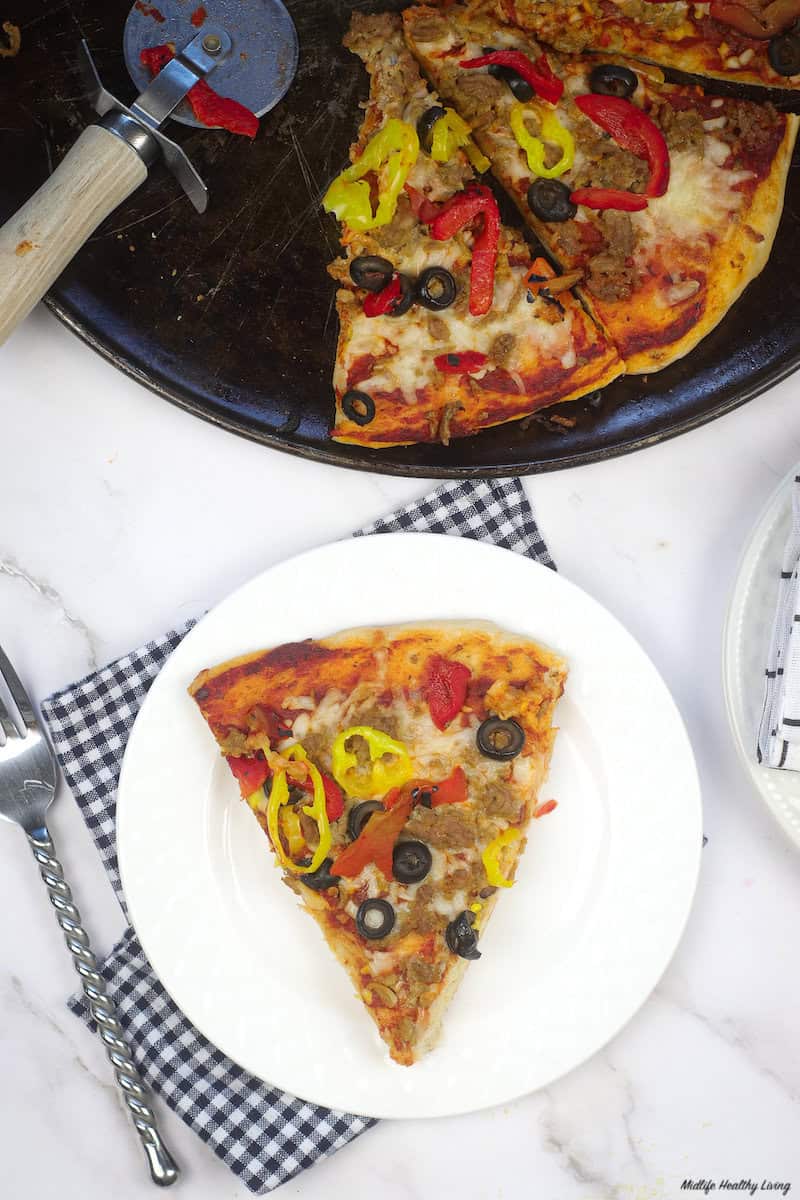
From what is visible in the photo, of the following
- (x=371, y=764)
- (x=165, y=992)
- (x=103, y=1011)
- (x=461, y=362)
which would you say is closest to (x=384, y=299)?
(x=461, y=362)

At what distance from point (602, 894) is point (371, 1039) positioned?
0.80m

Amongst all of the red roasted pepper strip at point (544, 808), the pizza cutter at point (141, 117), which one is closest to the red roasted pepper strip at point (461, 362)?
the pizza cutter at point (141, 117)

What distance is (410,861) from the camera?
2951 mm

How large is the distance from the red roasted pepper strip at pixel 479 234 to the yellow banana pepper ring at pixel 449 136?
0.42ft

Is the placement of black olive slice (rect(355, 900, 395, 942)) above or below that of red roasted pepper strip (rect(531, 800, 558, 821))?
below

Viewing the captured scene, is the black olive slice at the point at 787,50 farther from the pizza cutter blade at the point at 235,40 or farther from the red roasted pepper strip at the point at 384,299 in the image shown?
the pizza cutter blade at the point at 235,40

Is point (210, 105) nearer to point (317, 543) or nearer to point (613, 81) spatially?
point (613, 81)

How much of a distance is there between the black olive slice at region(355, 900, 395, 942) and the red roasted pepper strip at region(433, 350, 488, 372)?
1.55 meters

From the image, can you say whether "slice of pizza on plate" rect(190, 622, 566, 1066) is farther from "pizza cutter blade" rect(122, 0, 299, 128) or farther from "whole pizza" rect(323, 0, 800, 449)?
"pizza cutter blade" rect(122, 0, 299, 128)

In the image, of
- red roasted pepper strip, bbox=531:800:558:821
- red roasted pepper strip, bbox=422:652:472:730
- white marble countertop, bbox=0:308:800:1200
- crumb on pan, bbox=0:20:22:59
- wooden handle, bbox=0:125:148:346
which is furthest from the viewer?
white marble countertop, bbox=0:308:800:1200

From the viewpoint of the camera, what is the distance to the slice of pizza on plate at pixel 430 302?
9.92ft

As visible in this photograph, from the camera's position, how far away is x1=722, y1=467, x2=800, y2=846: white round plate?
3066 millimetres

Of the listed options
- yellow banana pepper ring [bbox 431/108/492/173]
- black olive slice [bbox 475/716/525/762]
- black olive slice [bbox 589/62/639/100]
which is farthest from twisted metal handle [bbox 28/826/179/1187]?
black olive slice [bbox 589/62/639/100]

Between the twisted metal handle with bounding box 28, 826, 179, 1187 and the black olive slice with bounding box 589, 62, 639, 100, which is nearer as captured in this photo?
the black olive slice with bounding box 589, 62, 639, 100
